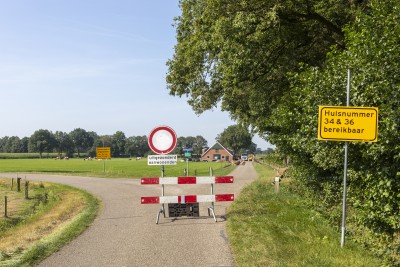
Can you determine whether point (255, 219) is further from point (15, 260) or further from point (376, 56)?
point (15, 260)

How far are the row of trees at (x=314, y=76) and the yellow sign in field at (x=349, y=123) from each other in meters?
0.63

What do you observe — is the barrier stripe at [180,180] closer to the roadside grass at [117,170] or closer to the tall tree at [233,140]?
the roadside grass at [117,170]

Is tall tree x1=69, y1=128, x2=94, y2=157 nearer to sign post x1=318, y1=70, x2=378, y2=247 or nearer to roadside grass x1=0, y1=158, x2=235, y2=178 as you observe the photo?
roadside grass x1=0, y1=158, x2=235, y2=178

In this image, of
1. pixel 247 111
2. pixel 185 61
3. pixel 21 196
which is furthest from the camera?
pixel 21 196

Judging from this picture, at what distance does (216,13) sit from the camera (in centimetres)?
1277

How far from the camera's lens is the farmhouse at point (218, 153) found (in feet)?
431

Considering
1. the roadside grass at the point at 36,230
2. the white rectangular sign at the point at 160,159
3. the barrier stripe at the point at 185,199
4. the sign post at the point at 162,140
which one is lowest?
the roadside grass at the point at 36,230

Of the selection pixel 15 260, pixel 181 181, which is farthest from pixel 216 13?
pixel 15 260

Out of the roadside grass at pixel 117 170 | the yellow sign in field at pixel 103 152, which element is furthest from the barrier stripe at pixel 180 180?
the yellow sign in field at pixel 103 152

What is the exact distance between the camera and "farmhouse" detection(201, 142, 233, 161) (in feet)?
431

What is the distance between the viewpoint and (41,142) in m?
166

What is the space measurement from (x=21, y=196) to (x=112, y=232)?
18290mm

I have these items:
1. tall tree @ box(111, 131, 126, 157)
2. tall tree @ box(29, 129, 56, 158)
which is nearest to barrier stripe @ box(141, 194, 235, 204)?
tall tree @ box(29, 129, 56, 158)

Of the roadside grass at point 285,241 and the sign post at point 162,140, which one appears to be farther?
the sign post at point 162,140
